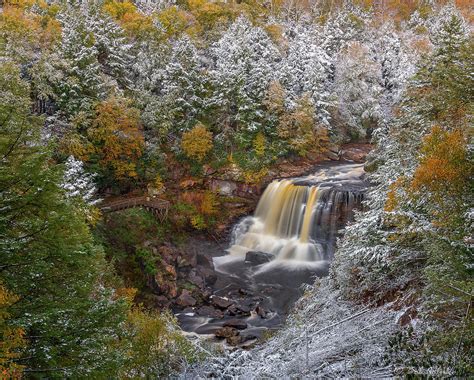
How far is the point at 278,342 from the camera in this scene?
1124cm

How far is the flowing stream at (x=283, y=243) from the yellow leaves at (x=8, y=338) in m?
14.1

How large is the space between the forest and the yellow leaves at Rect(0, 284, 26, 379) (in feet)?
0.25

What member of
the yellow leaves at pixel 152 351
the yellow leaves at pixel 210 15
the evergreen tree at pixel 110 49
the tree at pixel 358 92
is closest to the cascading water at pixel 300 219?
the tree at pixel 358 92

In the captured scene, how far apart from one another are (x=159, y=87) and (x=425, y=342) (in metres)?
31.6

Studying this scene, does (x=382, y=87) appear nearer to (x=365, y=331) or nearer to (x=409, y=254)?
(x=409, y=254)

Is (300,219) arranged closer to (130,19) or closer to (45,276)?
(45,276)

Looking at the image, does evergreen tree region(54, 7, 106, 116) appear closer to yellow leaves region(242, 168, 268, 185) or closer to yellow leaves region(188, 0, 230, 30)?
yellow leaves region(242, 168, 268, 185)

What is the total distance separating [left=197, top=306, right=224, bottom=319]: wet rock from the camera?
21141 millimetres

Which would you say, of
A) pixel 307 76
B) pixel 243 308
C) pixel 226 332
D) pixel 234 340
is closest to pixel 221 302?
pixel 243 308

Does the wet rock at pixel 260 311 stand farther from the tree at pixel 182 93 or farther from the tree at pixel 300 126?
the tree at pixel 182 93

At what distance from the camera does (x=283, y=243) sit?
27203 millimetres

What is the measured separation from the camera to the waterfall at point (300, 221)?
26.6 m

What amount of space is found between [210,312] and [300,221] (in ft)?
30.6

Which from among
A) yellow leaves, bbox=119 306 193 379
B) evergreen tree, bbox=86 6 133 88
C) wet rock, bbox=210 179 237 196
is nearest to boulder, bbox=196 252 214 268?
wet rock, bbox=210 179 237 196
